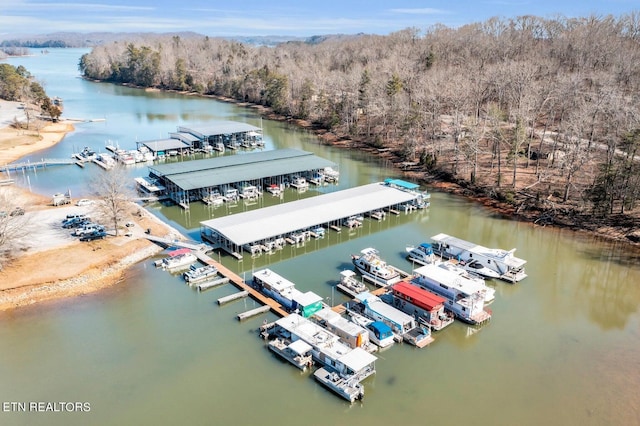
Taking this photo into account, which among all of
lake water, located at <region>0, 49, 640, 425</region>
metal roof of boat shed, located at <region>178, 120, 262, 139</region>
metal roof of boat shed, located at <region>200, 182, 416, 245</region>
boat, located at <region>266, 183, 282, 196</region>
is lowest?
lake water, located at <region>0, 49, 640, 425</region>

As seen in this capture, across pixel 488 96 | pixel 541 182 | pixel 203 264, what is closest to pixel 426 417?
pixel 203 264

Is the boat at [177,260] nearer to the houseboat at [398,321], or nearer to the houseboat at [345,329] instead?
the houseboat at [345,329]

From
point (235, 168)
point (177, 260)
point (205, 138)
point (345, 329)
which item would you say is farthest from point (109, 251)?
point (205, 138)

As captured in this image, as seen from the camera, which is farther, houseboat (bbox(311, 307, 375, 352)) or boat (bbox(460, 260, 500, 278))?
boat (bbox(460, 260, 500, 278))

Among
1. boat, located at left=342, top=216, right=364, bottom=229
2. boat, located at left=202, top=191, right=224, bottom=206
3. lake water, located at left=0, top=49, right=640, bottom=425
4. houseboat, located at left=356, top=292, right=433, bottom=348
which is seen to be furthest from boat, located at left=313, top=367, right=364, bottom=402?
boat, located at left=202, top=191, right=224, bottom=206

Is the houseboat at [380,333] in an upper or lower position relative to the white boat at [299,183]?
lower

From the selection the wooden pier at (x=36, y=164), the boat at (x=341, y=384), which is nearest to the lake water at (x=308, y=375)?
the boat at (x=341, y=384)

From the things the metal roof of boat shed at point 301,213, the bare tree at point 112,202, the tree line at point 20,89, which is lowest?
the metal roof of boat shed at point 301,213

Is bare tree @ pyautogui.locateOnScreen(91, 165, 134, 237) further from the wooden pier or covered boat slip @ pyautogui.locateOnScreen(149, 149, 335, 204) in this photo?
the wooden pier
